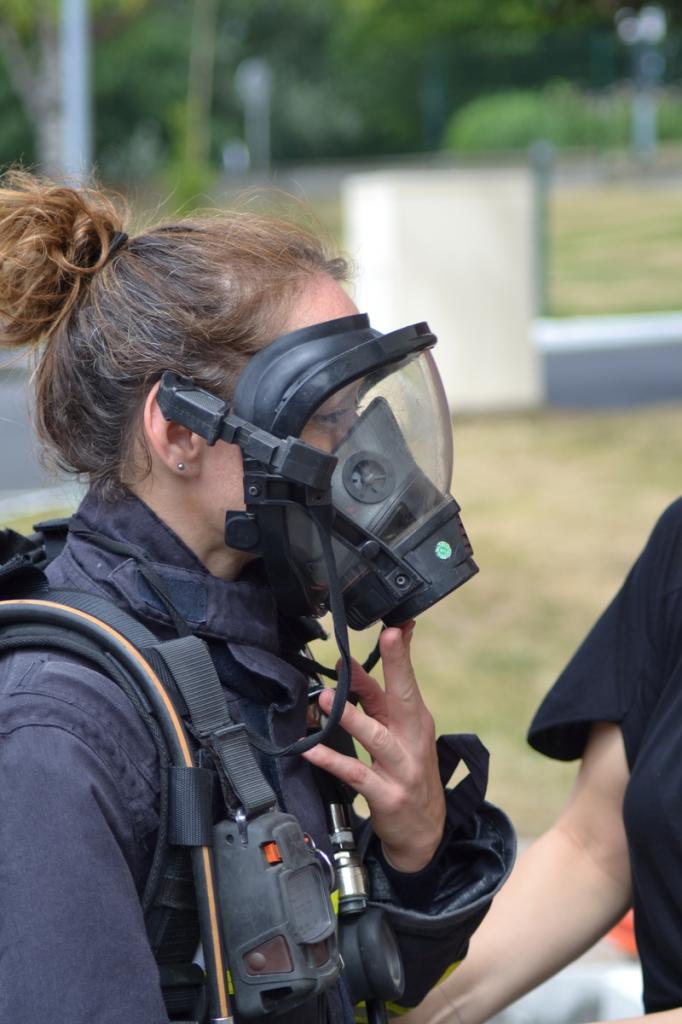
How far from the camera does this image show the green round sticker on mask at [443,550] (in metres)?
1.75

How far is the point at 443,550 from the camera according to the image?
175 centimetres

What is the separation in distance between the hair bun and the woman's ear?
21 cm

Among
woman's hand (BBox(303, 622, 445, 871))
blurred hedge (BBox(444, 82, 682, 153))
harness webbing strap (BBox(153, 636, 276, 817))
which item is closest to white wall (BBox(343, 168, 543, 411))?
woman's hand (BBox(303, 622, 445, 871))

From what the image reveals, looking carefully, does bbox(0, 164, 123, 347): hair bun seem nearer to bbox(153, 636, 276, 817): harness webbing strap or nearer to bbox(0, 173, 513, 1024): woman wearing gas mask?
bbox(0, 173, 513, 1024): woman wearing gas mask

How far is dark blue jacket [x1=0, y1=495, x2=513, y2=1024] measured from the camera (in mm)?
1321

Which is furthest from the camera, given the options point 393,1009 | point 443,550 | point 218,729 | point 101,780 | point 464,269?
point 464,269

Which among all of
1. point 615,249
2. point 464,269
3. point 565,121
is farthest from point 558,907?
point 565,121

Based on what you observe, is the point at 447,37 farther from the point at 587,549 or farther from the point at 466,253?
the point at 587,549

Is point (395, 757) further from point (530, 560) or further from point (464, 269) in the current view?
point (464, 269)

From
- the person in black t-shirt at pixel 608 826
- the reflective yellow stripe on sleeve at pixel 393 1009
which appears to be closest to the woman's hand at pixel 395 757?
the reflective yellow stripe on sleeve at pixel 393 1009

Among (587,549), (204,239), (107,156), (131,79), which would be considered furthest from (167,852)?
(131,79)

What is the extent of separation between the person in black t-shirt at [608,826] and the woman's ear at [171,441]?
839 millimetres

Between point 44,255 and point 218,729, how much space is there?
2.21 feet

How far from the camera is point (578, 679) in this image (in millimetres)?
2178
